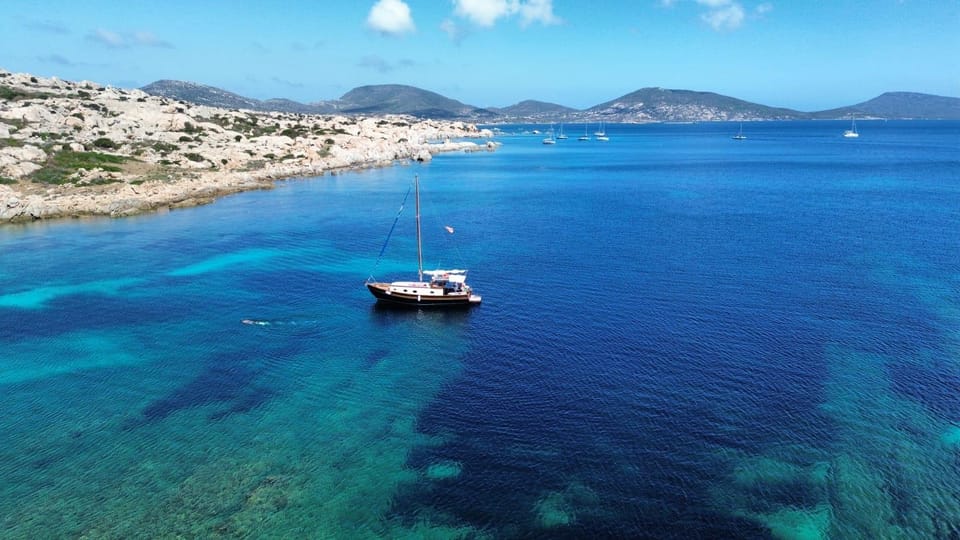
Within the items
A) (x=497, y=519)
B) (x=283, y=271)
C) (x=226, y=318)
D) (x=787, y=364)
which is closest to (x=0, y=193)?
(x=283, y=271)

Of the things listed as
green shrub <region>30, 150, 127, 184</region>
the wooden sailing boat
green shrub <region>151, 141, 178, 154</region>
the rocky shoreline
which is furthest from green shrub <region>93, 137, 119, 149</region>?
the wooden sailing boat

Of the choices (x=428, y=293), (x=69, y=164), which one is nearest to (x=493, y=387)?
(x=428, y=293)

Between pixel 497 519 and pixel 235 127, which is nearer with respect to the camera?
pixel 497 519

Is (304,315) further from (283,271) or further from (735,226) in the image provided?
(735,226)

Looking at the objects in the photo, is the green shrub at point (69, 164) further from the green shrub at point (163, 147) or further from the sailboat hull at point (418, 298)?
the sailboat hull at point (418, 298)

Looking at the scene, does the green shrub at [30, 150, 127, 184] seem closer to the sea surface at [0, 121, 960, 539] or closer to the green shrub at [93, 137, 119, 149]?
the green shrub at [93, 137, 119, 149]

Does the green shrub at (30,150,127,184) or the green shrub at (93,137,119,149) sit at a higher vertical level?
the green shrub at (93,137,119,149)

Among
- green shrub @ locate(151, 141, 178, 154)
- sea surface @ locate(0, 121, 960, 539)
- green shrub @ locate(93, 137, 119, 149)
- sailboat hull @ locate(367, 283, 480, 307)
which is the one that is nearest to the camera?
sea surface @ locate(0, 121, 960, 539)
